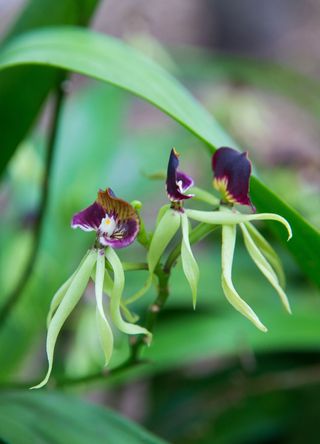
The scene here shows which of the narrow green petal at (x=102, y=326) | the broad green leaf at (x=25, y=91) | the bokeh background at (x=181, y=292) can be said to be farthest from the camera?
the bokeh background at (x=181, y=292)

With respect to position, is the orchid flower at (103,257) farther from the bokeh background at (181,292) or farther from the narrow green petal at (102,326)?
the bokeh background at (181,292)

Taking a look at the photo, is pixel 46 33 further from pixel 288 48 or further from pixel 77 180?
pixel 288 48

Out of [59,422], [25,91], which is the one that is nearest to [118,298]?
[59,422]

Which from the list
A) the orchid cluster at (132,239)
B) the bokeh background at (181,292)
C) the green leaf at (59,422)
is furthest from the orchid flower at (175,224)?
the bokeh background at (181,292)

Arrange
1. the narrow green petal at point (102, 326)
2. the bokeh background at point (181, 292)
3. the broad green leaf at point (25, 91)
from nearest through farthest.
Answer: the narrow green petal at point (102, 326) < the broad green leaf at point (25, 91) < the bokeh background at point (181, 292)

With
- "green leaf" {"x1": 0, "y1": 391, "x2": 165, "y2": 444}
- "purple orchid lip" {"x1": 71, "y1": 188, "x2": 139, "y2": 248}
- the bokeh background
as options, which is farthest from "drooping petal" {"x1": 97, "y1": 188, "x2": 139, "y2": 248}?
the bokeh background

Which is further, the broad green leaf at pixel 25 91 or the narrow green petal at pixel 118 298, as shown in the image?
the broad green leaf at pixel 25 91

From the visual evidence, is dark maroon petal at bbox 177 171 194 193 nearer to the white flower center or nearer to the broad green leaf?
the white flower center

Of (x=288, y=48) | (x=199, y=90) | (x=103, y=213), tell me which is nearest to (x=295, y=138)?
(x=199, y=90)

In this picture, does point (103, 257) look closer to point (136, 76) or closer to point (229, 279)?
point (229, 279)
